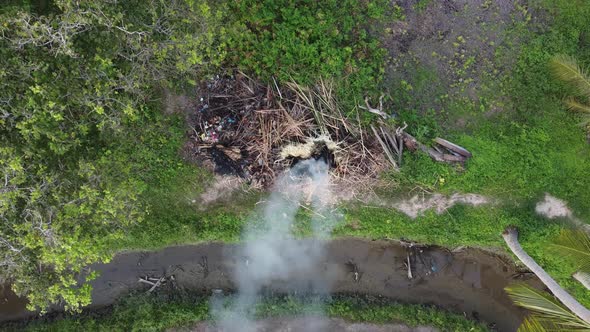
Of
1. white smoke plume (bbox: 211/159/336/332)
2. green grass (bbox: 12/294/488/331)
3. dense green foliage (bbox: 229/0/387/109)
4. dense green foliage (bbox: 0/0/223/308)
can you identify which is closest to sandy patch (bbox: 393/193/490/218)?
white smoke plume (bbox: 211/159/336/332)

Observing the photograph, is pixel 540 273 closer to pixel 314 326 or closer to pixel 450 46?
pixel 314 326

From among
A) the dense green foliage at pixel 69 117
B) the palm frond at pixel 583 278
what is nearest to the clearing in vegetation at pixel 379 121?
the palm frond at pixel 583 278

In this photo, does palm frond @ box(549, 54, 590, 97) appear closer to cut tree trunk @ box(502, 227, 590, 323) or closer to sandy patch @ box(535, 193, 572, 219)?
sandy patch @ box(535, 193, 572, 219)

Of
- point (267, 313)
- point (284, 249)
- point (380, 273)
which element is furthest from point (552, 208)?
point (267, 313)

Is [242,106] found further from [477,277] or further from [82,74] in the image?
[477,277]

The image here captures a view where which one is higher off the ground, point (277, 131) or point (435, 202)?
point (277, 131)

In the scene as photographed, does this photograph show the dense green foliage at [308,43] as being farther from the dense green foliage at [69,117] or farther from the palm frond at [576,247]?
the palm frond at [576,247]

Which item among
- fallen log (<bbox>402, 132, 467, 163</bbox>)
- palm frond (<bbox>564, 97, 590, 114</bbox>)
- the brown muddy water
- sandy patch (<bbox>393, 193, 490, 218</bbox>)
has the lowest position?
the brown muddy water
